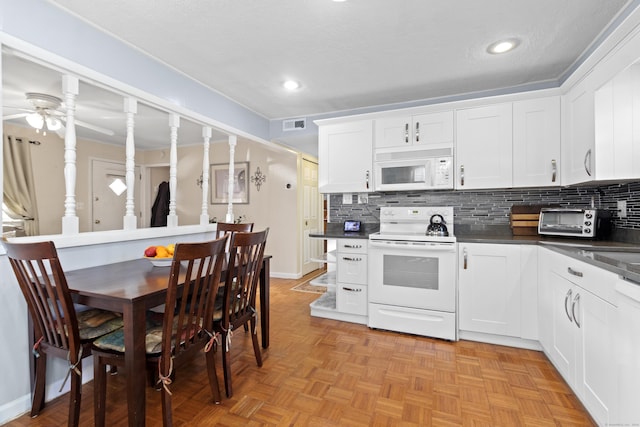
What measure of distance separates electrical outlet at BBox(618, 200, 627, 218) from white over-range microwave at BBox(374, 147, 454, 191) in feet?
3.88

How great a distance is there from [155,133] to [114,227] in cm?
221

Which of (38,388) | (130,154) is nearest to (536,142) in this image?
(130,154)

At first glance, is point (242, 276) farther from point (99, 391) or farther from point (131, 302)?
point (99, 391)

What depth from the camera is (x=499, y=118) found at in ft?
8.48

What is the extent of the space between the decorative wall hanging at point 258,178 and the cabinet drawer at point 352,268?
245cm

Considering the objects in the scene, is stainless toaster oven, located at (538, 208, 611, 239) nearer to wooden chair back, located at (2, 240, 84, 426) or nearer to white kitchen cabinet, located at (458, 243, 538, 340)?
white kitchen cabinet, located at (458, 243, 538, 340)

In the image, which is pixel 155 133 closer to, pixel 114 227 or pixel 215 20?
pixel 114 227

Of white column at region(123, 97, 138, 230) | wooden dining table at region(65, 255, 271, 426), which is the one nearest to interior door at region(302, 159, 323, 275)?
white column at region(123, 97, 138, 230)

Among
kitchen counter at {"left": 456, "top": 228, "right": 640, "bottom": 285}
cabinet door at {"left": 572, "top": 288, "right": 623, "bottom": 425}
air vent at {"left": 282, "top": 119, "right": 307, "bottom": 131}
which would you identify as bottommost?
cabinet door at {"left": 572, "top": 288, "right": 623, "bottom": 425}

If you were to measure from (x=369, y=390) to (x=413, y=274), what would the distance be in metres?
1.09

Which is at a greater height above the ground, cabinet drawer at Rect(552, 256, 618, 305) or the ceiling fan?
the ceiling fan

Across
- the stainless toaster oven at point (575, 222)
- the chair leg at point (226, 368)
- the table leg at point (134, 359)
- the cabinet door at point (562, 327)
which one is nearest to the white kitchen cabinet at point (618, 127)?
the stainless toaster oven at point (575, 222)

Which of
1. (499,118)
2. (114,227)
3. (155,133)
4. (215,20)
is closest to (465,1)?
(499,118)

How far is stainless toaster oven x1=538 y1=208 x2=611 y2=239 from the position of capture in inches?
83.0
